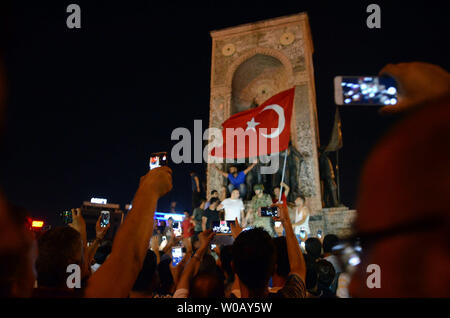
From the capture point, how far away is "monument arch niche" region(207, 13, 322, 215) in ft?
39.3

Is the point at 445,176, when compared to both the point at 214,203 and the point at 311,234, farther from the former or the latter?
the point at 311,234

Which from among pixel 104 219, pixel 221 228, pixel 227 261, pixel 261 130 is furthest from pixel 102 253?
pixel 261 130

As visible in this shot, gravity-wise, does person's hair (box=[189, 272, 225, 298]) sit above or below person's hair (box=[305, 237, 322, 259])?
above

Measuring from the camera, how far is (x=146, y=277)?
7.64ft

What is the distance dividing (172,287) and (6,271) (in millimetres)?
2916

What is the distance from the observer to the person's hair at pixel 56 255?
1585 millimetres

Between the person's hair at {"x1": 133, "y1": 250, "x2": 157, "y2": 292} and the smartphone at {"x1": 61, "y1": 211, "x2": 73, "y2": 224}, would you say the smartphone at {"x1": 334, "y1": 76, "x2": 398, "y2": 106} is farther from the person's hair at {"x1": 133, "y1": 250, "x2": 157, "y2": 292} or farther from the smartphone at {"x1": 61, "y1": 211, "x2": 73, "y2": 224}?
the smartphone at {"x1": 61, "y1": 211, "x2": 73, "y2": 224}

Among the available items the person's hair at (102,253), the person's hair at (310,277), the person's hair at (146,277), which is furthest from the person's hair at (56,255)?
the person's hair at (310,277)

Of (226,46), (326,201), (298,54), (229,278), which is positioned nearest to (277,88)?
(298,54)

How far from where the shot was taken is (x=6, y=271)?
0.59m

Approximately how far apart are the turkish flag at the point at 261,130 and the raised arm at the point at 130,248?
7.78m

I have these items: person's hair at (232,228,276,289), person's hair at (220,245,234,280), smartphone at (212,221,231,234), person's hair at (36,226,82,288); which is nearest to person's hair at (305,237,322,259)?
person's hair at (220,245,234,280)

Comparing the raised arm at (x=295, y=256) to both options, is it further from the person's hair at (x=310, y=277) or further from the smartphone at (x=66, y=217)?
the smartphone at (x=66, y=217)

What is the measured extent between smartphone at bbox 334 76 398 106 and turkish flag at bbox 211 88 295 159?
23.3 ft
